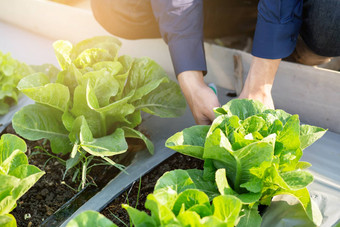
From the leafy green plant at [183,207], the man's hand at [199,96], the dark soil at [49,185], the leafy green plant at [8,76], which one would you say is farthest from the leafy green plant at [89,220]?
the leafy green plant at [8,76]

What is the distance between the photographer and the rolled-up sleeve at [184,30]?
1.27 m

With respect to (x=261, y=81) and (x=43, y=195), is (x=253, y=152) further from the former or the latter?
(x=43, y=195)

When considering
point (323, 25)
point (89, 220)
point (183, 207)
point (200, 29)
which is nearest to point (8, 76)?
point (200, 29)

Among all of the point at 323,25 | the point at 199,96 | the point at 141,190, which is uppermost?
the point at 323,25

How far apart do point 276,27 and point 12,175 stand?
35.9 inches

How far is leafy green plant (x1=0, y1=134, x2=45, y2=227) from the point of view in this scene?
0.85m

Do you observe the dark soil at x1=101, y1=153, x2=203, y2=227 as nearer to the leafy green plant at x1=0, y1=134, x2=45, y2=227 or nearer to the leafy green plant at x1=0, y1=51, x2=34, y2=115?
the leafy green plant at x1=0, y1=134, x2=45, y2=227

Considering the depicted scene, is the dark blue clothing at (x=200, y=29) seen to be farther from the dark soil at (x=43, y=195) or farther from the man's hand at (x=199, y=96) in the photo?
the dark soil at (x=43, y=195)

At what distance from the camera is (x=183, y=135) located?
0.99 metres

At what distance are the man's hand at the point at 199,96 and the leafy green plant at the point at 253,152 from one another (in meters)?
0.16

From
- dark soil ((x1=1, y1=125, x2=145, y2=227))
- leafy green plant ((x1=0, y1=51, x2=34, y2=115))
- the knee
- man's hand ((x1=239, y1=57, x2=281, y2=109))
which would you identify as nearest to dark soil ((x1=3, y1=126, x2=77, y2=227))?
dark soil ((x1=1, y1=125, x2=145, y2=227))

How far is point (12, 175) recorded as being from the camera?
0.93 metres

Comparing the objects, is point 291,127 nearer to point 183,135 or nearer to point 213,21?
point 183,135

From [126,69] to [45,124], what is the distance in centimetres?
35
